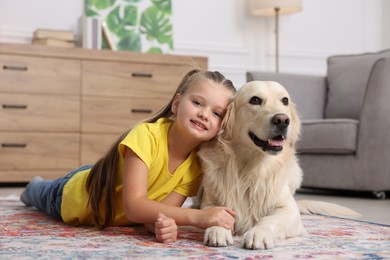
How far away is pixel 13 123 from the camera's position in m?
4.56

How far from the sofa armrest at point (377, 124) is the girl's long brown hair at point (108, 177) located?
2003 mm

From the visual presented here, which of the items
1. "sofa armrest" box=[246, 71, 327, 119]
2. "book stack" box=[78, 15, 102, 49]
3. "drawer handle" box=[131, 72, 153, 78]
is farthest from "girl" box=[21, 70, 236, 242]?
"book stack" box=[78, 15, 102, 49]

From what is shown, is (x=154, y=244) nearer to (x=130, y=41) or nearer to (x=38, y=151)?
(x=38, y=151)

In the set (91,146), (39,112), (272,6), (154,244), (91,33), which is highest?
(272,6)

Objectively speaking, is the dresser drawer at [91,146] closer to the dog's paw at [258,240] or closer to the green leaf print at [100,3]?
the green leaf print at [100,3]

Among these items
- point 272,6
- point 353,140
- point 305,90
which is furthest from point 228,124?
point 272,6

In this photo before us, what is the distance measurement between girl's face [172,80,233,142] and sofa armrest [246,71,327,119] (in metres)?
2.36

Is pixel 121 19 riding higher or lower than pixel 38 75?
higher

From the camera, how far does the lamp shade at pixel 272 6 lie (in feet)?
17.5

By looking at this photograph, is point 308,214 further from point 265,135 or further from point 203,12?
point 203,12

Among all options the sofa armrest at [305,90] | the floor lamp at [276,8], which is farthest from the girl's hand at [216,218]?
the floor lamp at [276,8]

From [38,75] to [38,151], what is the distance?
584 millimetres

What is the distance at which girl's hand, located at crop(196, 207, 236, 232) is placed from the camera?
1875 millimetres

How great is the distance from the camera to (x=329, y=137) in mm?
3994
